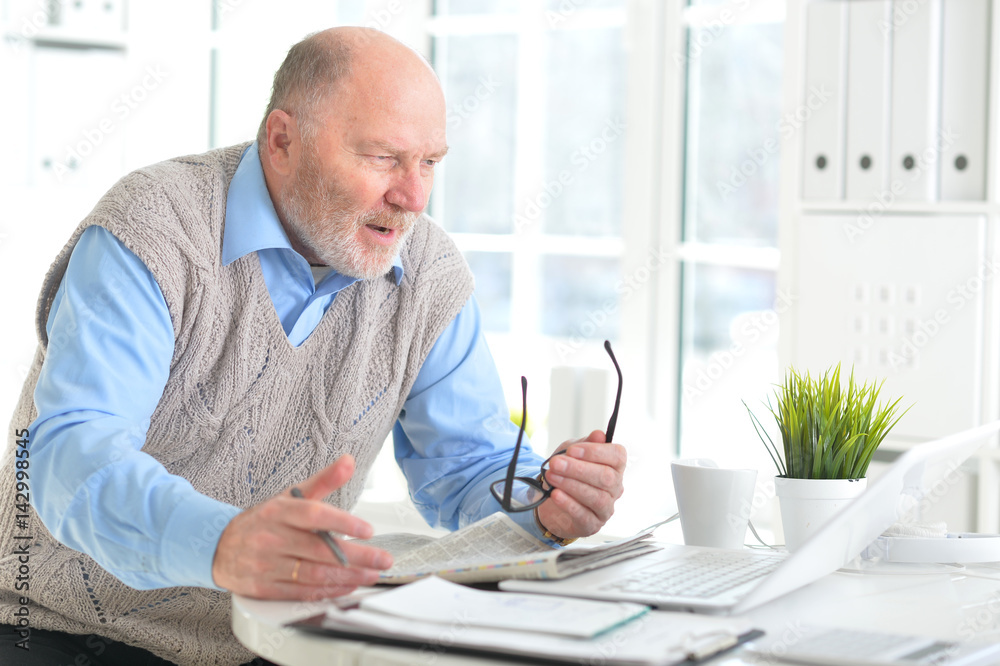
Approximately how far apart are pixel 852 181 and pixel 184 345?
1.45 m

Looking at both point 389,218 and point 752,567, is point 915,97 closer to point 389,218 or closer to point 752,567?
point 389,218

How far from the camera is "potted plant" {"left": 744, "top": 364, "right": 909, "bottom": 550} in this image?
117 centimetres

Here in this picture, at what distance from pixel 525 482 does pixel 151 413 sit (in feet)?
1.54

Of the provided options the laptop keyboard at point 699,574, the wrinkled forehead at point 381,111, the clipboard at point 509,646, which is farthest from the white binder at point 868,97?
the clipboard at point 509,646

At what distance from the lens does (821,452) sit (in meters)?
1.18

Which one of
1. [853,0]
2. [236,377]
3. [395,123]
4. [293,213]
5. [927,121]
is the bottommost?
[236,377]

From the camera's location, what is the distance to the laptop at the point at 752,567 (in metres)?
0.87

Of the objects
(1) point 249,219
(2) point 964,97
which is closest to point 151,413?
(1) point 249,219

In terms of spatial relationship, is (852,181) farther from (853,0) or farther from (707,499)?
(707,499)

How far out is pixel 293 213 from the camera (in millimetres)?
→ 1419

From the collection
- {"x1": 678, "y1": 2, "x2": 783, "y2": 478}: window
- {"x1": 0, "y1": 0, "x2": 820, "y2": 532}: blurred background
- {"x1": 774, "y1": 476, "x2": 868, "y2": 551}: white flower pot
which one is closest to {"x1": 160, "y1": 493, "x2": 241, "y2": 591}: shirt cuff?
{"x1": 774, "y1": 476, "x2": 868, "y2": 551}: white flower pot

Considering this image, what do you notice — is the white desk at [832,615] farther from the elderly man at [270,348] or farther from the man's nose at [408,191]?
the man's nose at [408,191]

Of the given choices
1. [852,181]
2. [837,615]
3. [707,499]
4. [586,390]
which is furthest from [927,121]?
[837,615]

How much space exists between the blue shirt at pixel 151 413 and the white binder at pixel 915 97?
1.04m
